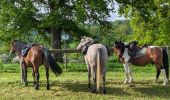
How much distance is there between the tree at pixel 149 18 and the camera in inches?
1256

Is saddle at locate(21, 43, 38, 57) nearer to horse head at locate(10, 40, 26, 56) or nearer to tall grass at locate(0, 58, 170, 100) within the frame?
horse head at locate(10, 40, 26, 56)

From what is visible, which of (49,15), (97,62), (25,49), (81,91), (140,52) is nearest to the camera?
(97,62)

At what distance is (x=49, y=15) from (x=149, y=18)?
25.2 ft

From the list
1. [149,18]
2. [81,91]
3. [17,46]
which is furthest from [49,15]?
[81,91]

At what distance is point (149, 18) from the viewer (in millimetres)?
32781

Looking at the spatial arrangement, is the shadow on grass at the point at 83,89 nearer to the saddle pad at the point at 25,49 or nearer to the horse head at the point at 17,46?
the saddle pad at the point at 25,49

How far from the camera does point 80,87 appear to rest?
48.6 ft

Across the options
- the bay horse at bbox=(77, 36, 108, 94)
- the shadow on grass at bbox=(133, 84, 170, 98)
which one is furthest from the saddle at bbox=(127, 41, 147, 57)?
the bay horse at bbox=(77, 36, 108, 94)

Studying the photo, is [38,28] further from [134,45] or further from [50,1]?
[134,45]

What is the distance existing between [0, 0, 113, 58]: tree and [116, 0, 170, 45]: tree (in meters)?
2.38

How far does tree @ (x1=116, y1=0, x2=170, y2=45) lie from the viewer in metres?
31.9

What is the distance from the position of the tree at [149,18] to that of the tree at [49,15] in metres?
2.38

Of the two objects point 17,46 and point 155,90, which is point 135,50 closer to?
point 155,90

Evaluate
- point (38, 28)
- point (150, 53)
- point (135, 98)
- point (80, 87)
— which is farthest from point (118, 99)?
point (38, 28)
